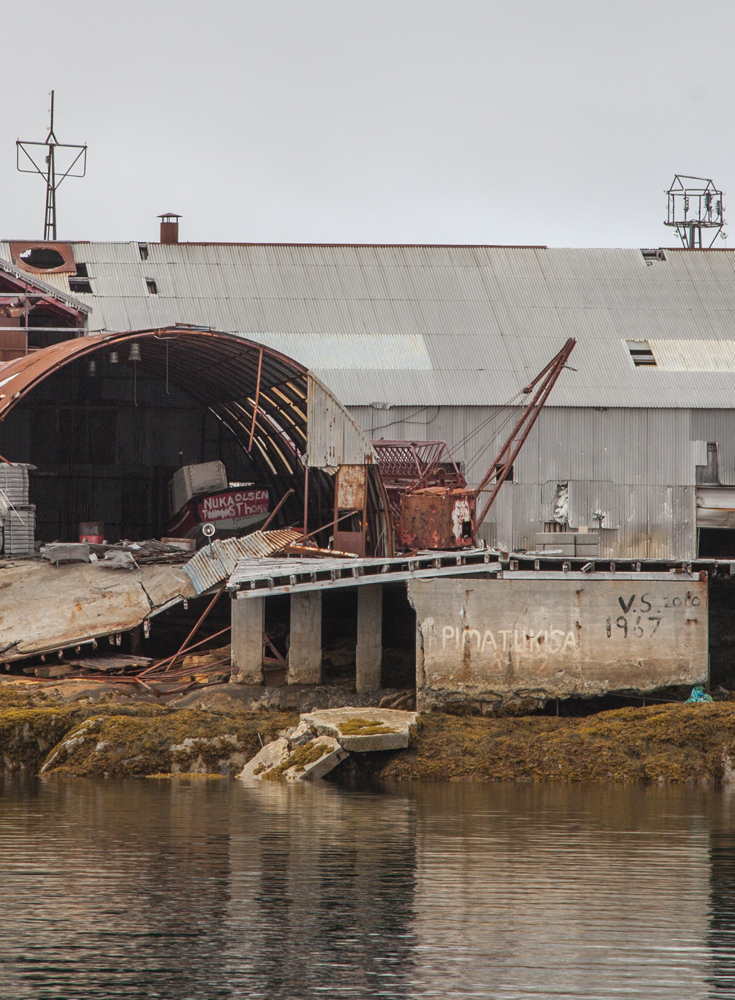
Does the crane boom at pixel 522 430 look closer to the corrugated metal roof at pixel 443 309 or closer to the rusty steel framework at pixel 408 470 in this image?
the rusty steel framework at pixel 408 470

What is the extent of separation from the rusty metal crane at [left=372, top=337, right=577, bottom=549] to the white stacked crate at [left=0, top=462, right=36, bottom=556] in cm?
890

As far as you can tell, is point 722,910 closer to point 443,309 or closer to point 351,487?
point 351,487

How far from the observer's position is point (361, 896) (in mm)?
16203

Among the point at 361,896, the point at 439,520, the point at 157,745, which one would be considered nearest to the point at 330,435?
the point at 439,520

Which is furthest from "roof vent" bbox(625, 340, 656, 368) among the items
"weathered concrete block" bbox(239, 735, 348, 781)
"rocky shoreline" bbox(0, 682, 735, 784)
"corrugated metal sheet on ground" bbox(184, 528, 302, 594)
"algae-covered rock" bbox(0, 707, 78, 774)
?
"algae-covered rock" bbox(0, 707, 78, 774)

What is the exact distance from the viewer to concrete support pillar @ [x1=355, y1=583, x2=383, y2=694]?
101 ft

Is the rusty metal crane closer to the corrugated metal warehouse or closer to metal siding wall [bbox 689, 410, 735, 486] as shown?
the corrugated metal warehouse

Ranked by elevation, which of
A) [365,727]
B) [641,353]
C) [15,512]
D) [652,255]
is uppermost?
[652,255]

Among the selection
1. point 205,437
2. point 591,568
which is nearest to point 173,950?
point 591,568

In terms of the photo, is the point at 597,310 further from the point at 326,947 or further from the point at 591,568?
the point at 326,947

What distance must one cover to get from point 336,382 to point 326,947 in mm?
25968

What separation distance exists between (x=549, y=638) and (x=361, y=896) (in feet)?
45.6

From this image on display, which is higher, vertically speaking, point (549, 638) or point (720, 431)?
point (720, 431)

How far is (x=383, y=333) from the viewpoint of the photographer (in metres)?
40.9
